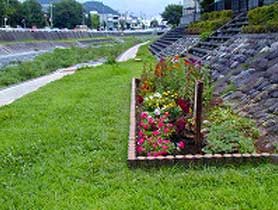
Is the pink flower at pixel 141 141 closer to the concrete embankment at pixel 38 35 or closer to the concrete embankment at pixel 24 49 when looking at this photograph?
the concrete embankment at pixel 24 49

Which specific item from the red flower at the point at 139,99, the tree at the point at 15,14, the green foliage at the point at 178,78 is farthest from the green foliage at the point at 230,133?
the tree at the point at 15,14

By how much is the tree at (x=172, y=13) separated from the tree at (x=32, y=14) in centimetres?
2205

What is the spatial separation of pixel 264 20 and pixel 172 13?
68.3 m

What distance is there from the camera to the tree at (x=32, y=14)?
7112 cm

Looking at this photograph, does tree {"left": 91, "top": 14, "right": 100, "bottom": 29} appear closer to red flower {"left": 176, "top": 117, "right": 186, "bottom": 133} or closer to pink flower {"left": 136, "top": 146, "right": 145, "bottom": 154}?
red flower {"left": 176, "top": 117, "right": 186, "bottom": 133}

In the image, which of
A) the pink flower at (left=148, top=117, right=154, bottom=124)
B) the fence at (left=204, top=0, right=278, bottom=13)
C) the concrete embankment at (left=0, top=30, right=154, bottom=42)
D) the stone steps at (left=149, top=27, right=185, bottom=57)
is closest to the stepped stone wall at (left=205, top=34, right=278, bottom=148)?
the pink flower at (left=148, top=117, right=154, bottom=124)

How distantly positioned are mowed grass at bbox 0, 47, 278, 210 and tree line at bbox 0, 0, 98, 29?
5707cm

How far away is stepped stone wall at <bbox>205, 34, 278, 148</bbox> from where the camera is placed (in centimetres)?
616

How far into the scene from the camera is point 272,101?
6.46 metres

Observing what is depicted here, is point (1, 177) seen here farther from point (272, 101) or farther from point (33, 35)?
point (33, 35)

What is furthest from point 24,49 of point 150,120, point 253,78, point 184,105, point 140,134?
point 140,134

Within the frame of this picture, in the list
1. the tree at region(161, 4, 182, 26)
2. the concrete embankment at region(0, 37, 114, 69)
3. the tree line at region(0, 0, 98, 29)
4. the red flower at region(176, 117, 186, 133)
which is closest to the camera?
the red flower at region(176, 117, 186, 133)

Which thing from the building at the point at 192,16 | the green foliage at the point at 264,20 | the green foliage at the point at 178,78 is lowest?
the green foliage at the point at 178,78

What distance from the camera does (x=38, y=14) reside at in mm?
76000
